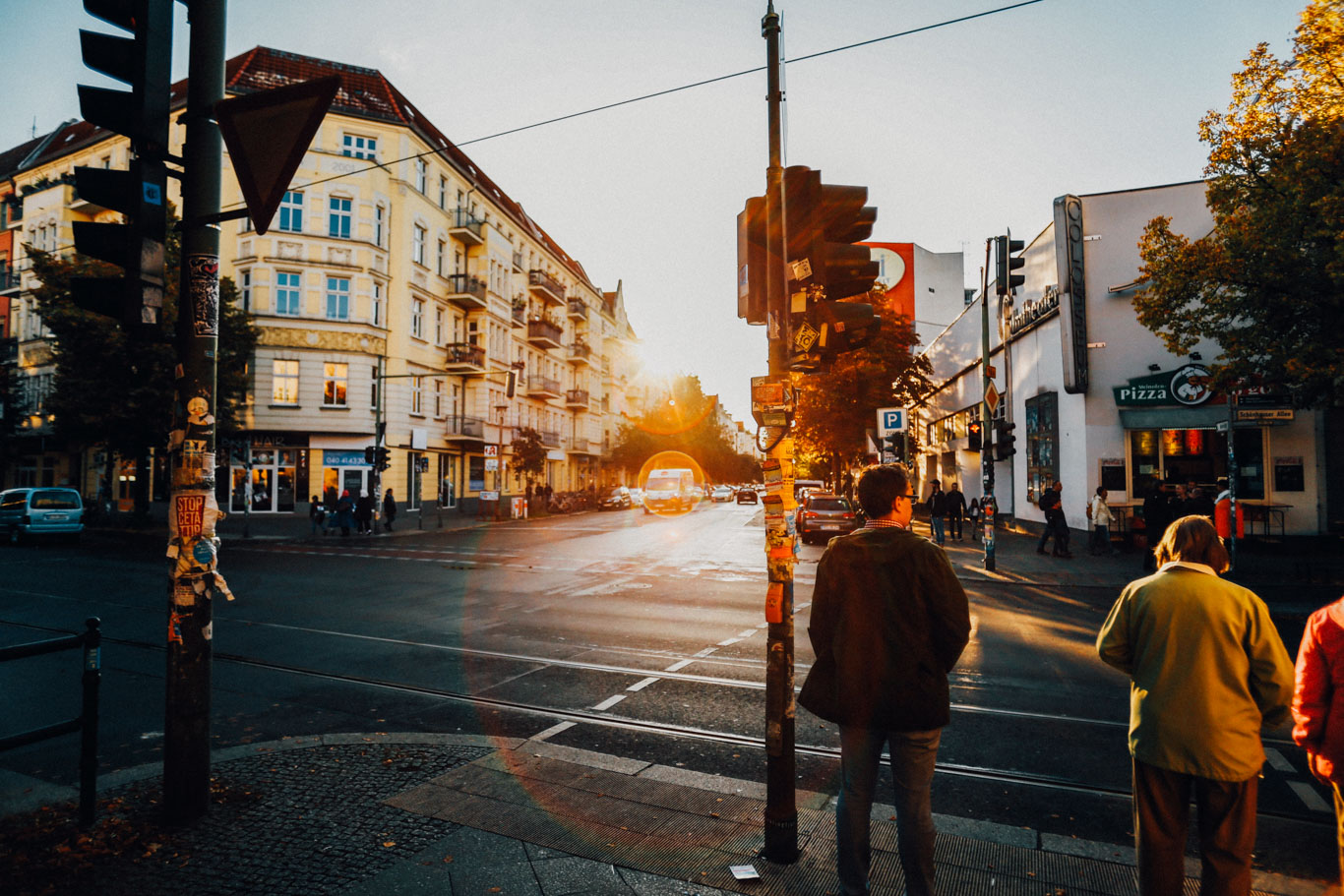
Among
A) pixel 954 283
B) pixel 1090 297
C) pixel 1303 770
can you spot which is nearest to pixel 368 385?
pixel 1090 297

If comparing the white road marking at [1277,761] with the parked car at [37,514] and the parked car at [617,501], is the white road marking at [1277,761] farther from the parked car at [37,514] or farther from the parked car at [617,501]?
the parked car at [617,501]

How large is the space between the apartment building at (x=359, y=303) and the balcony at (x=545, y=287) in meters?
1.40

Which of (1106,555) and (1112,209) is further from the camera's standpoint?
(1112,209)

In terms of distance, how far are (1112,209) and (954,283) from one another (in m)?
40.8

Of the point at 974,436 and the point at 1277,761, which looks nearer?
the point at 1277,761

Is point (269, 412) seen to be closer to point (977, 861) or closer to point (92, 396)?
point (92, 396)

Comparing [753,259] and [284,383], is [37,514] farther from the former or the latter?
[753,259]

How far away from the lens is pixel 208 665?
3.96 metres

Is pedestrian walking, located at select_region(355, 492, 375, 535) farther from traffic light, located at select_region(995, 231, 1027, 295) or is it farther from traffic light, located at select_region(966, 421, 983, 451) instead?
traffic light, located at select_region(995, 231, 1027, 295)

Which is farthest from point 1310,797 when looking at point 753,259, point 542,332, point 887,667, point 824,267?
→ point 542,332

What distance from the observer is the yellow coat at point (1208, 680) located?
2.76 m

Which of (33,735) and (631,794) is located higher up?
(33,735)

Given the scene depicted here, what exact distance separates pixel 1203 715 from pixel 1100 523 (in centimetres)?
1764

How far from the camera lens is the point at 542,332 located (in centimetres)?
5238
